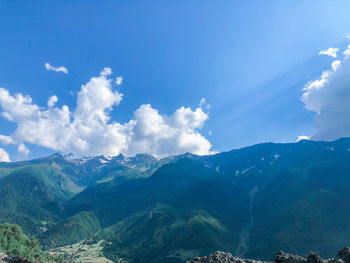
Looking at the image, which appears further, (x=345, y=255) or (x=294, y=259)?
(x=294, y=259)

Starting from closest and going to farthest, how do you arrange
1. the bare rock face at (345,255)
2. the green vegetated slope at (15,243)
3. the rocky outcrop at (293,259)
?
the bare rock face at (345,255) → the rocky outcrop at (293,259) → the green vegetated slope at (15,243)

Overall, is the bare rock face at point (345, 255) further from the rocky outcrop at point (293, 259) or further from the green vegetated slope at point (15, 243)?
the green vegetated slope at point (15, 243)

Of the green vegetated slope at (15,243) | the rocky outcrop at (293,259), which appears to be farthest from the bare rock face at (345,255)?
the green vegetated slope at (15,243)

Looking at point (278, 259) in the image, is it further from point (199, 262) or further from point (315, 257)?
point (199, 262)

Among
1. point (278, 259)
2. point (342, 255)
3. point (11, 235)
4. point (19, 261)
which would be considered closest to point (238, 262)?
point (278, 259)

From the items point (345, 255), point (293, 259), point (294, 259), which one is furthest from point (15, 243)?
point (345, 255)

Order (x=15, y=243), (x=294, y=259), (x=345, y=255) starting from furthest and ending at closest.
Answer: (x=15, y=243) < (x=294, y=259) < (x=345, y=255)

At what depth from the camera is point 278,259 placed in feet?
180

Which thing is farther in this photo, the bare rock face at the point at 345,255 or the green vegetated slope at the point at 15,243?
the green vegetated slope at the point at 15,243

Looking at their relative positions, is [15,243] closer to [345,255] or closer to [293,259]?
[293,259]

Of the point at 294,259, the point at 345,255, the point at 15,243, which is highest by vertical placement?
the point at 15,243

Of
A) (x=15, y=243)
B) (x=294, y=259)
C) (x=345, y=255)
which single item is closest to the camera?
(x=345, y=255)

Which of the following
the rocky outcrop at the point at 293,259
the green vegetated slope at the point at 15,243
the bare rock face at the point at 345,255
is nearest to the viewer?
the bare rock face at the point at 345,255

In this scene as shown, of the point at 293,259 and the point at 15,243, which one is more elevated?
the point at 15,243
